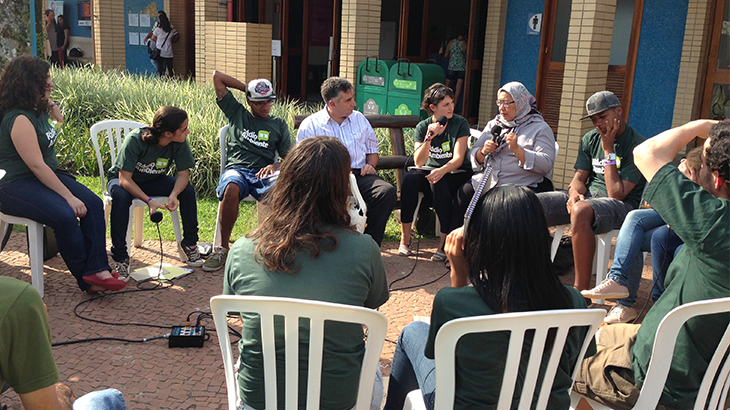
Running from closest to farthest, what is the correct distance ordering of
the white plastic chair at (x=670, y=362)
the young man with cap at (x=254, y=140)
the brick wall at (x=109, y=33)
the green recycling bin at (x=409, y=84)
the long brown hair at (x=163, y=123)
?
1. the white plastic chair at (x=670, y=362)
2. the long brown hair at (x=163, y=123)
3. the young man with cap at (x=254, y=140)
4. the green recycling bin at (x=409, y=84)
5. the brick wall at (x=109, y=33)

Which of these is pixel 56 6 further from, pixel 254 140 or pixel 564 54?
pixel 254 140

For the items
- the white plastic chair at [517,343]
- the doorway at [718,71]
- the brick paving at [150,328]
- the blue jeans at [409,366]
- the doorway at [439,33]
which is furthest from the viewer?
the doorway at [439,33]

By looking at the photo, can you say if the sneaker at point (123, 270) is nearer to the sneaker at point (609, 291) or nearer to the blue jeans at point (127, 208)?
the blue jeans at point (127, 208)

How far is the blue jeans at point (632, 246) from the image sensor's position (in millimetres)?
4105

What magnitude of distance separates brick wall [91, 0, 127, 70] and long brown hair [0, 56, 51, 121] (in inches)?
419

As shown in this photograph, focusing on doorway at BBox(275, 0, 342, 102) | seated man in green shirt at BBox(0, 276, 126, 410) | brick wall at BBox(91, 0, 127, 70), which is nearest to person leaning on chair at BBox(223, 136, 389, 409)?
seated man in green shirt at BBox(0, 276, 126, 410)

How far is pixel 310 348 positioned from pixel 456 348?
459 mm

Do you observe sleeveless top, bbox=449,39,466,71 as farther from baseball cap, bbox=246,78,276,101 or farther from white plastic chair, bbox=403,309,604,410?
white plastic chair, bbox=403,309,604,410

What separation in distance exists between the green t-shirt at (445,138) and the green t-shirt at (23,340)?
4117 mm

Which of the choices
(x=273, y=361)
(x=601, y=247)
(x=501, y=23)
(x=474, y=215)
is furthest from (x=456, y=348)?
(x=501, y=23)

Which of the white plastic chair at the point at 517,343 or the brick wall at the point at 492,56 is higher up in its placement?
the brick wall at the point at 492,56

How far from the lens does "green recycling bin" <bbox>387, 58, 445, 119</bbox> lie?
9906mm

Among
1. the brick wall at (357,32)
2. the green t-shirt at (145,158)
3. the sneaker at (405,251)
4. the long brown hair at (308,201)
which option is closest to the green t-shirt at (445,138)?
the sneaker at (405,251)

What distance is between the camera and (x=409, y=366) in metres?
2.53
